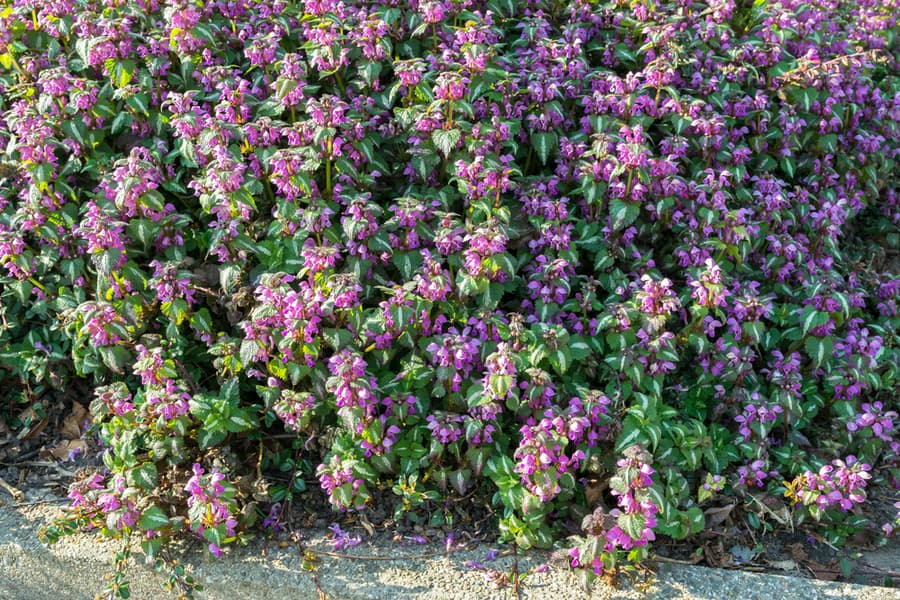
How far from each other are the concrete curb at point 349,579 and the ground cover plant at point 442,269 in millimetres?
120

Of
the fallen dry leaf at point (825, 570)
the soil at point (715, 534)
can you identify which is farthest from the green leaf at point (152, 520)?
the fallen dry leaf at point (825, 570)

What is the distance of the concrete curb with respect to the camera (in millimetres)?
2756

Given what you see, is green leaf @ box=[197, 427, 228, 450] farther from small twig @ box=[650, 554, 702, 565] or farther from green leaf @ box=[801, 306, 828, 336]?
green leaf @ box=[801, 306, 828, 336]

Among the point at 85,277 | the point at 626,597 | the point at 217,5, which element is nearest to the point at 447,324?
the point at 626,597

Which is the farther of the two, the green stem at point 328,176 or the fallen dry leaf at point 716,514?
the green stem at point 328,176

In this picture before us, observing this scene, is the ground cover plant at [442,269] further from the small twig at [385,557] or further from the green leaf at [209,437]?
the small twig at [385,557]

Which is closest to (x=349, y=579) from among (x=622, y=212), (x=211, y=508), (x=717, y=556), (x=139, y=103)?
(x=211, y=508)

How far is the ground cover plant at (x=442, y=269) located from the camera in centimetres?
298

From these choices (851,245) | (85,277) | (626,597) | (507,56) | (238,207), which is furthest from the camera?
(851,245)

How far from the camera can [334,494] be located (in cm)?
292

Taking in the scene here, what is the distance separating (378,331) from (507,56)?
1.69m

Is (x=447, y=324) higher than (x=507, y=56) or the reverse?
the reverse

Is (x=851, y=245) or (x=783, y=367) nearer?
(x=783, y=367)

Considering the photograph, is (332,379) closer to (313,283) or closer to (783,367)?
(313,283)
